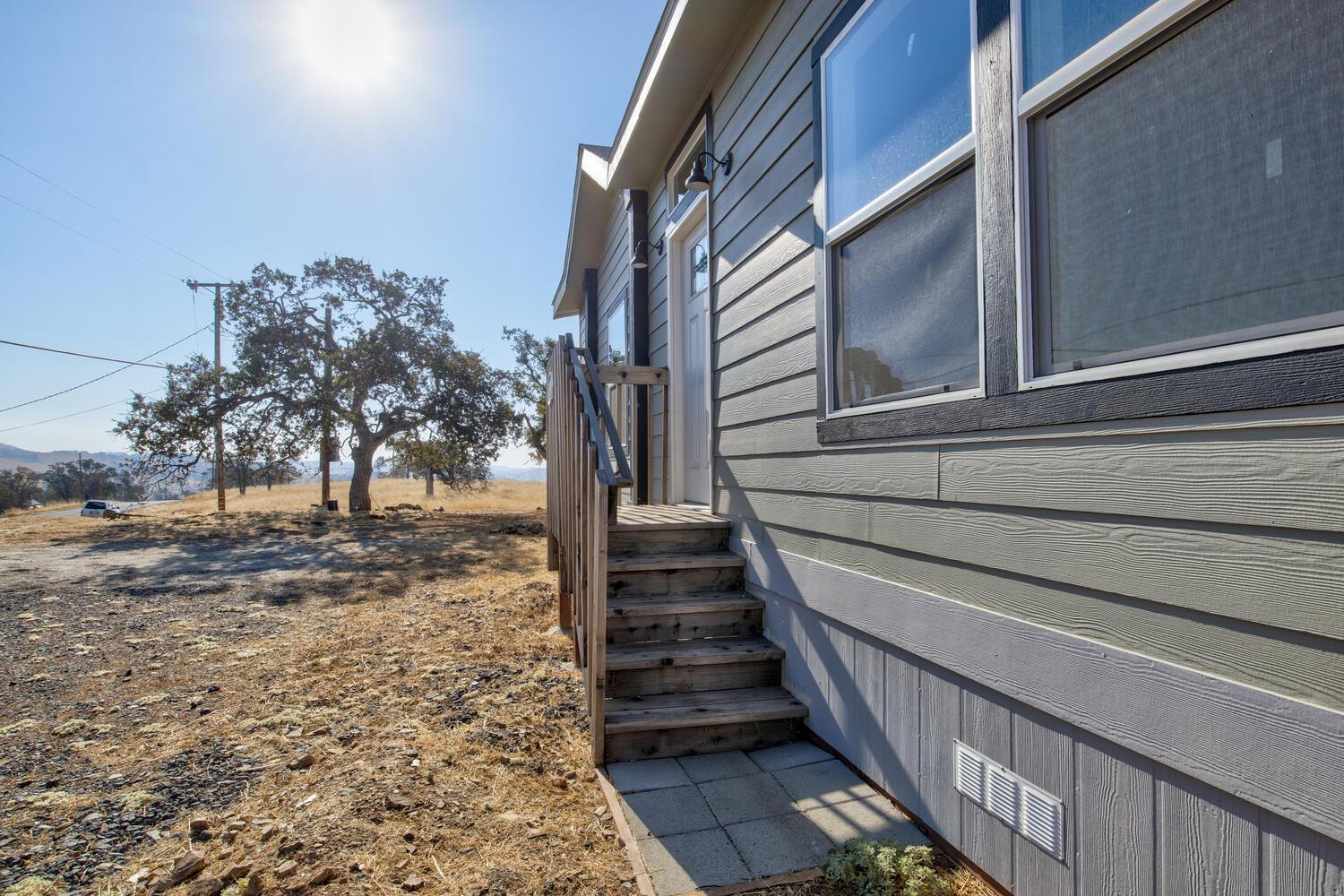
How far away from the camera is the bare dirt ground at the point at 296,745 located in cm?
176

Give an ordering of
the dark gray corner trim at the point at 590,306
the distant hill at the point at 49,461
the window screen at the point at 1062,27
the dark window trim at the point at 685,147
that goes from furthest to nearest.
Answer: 1. the distant hill at the point at 49,461
2. the dark gray corner trim at the point at 590,306
3. the dark window trim at the point at 685,147
4. the window screen at the point at 1062,27

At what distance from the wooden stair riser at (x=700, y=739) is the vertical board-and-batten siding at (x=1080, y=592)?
0.16m

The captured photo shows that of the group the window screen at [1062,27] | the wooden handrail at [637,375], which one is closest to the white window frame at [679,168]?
the wooden handrail at [637,375]

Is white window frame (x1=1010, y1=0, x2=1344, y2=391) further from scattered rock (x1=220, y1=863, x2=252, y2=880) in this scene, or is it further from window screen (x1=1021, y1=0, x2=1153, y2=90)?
scattered rock (x1=220, y1=863, x2=252, y2=880)

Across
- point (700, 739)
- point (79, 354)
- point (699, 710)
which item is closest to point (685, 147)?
point (699, 710)

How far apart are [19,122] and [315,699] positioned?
19663 mm

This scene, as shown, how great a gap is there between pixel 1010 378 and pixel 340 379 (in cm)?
1411

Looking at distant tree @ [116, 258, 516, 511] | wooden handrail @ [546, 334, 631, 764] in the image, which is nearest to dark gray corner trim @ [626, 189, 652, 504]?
wooden handrail @ [546, 334, 631, 764]

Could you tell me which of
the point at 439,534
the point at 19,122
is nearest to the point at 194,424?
the point at 439,534

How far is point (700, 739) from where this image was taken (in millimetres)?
2422

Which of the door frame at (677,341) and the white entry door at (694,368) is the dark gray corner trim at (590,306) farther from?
the white entry door at (694,368)

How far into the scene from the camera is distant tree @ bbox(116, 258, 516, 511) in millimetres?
12568

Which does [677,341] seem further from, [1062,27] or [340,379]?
[340,379]

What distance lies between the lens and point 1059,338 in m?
1.44
